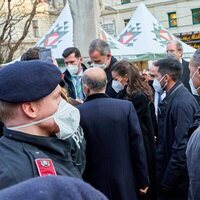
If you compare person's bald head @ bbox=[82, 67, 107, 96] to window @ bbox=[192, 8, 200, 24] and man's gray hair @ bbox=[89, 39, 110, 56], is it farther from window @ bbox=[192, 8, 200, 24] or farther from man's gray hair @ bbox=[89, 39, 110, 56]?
window @ bbox=[192, 8, 200, 24]

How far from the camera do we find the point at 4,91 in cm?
229

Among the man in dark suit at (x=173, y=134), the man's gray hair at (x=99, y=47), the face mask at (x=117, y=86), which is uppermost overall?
the man's gray hair at (x=99, y=47)

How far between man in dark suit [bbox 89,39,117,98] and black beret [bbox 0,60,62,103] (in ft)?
10.5

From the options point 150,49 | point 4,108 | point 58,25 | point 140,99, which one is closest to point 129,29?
point 150,49

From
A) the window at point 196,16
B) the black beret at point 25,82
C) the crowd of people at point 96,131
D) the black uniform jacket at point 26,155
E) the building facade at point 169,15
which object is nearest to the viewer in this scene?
the black uniform jacket at point 26,155

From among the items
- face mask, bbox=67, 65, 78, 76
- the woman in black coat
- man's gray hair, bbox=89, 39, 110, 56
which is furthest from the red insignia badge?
man's gray hair, bbox=89, 39, 110, 56

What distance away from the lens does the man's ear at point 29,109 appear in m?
2.36

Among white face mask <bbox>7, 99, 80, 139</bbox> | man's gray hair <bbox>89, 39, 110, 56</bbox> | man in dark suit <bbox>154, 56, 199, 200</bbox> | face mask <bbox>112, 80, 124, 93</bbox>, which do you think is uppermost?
man's gray hair <bbox>89, 39, 110, 56</bbox>

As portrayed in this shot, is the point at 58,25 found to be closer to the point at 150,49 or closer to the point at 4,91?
the point at 150,49

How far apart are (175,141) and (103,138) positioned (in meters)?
0.72

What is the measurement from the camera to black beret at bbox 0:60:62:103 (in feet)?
7.52

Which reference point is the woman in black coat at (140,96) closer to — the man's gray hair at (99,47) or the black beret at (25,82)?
the man's gray hair at (99,47)

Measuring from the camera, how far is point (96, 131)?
4.26 meters

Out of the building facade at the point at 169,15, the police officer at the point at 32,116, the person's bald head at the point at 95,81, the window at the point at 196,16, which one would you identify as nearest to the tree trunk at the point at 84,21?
the person's bald head at the point at 95,81
